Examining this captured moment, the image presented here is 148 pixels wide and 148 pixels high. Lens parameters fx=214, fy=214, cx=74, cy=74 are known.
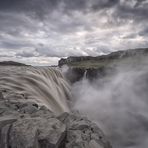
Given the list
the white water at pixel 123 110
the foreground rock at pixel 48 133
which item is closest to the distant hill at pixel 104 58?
the white water at pixel 123 110

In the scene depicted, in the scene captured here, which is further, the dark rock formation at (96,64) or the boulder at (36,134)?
the dark rock formation at (96,64)

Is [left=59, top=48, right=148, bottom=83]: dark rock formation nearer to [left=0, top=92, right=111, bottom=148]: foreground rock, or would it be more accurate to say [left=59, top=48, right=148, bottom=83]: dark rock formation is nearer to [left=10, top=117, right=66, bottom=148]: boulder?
[left=0, top=92, right=111, bottom=148]: foreground rock

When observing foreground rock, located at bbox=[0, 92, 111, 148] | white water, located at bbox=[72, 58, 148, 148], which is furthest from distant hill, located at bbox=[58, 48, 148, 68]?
foreground rock, located at bbox=[0, 92, 111, 148]

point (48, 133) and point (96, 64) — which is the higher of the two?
point (48, 133)

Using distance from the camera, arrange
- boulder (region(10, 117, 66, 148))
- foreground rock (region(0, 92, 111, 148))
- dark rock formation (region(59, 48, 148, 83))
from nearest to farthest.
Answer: boulder (region(10, 117, 66, 148)) < foreground rock (region(0, 92, 111, 148)) < dark rock formation (region(59, 48, 148, 83))

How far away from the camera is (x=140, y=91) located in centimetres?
3158

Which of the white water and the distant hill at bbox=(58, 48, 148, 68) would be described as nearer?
the white water

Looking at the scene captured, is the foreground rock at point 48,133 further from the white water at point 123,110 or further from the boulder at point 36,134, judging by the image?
the white water at point 123,110

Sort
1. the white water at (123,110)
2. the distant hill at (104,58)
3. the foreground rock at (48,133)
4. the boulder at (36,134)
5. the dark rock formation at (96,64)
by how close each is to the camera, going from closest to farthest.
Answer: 1. the boulder at (36,134)
2. the foreground rock at (48,133)
3. the white water at (123,110)
4. the dark rock formation at (96,64)
5. the distant hill at (104,58)

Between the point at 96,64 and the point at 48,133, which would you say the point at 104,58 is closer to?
the point at 96,64

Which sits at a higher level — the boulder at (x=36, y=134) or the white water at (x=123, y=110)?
the boulder at (x=36, y=134)

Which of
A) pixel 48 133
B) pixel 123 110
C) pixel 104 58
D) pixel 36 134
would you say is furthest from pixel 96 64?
pixel 36 134

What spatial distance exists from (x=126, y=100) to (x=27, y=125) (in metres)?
21.4

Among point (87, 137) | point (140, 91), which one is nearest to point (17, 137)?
point (87, 137)
